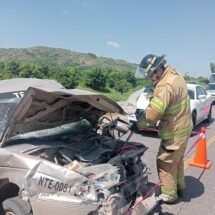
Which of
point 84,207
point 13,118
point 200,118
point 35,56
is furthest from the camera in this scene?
point 35,56

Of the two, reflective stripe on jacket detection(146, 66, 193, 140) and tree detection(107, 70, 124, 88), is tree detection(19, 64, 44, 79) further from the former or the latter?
reflective stripe on jacket detection(146, 66, 193, 140)

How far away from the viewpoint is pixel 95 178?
133 inches

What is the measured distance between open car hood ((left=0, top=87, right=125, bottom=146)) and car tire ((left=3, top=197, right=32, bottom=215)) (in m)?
0.66

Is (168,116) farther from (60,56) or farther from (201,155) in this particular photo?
(60,56)

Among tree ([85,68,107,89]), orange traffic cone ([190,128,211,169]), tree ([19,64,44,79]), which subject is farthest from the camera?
tree ([19,64,44,79])

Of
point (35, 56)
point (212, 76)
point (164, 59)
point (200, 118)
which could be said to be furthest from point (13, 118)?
point (35, 56)

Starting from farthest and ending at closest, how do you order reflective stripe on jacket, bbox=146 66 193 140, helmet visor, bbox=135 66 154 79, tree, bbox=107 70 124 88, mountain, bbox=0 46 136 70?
mountain, bbox=0 46 136 70 → tree, bbox=107 70 124 88 → helmet visor, bbox=135 66 154 79 → reflective stripe on jacket, bbox=146 66 193 140

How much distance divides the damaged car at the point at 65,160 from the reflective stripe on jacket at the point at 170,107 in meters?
0.47

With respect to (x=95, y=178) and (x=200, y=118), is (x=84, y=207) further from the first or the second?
(x=200, y=118)

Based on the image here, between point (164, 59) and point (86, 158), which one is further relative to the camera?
point (164, 59)

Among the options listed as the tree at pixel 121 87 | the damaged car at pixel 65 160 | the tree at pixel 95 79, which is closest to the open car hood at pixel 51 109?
the damaged car at pixel 65 160

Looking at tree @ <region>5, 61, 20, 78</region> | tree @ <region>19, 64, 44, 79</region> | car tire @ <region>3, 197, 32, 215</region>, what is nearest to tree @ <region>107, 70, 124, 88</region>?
tree @ <region>19, 64, 44, 79</region>

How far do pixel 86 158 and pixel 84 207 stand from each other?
0.85 meters

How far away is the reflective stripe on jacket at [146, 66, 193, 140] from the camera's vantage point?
4367mm
